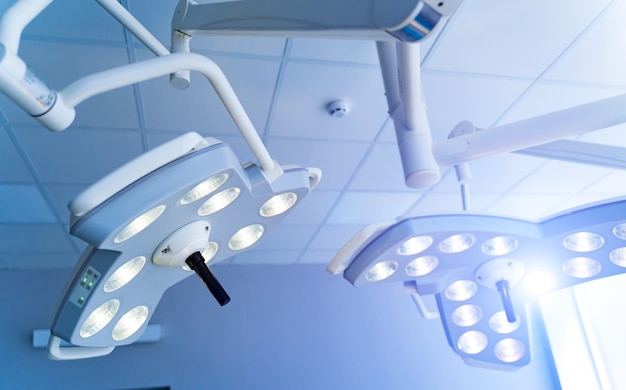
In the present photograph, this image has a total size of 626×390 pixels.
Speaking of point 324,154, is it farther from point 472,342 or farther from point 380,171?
point 472,342

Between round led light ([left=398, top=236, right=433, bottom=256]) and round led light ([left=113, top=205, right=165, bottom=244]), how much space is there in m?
0.45

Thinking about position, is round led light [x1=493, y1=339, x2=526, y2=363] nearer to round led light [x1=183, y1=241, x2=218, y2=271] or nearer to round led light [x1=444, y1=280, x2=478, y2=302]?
round led light [x1=444, y1=280, x2=478, y2=302]

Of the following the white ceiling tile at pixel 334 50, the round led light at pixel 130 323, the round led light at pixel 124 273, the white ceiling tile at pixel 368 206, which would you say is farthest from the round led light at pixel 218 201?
the white ceiling tile at pixel 368 206

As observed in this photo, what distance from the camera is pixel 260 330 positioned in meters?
A: 3.39

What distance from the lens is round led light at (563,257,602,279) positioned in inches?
38.6

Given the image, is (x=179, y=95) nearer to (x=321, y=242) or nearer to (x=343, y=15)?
(x=343, y=15)

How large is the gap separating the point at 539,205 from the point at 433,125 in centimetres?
152

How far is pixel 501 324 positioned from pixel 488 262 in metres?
0.23

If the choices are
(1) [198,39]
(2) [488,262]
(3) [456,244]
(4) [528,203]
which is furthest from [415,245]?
(4) [528,203]

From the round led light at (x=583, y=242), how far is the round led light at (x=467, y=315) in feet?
0.92

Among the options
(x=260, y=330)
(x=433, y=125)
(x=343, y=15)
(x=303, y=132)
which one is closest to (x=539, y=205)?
(x=433, y=125)

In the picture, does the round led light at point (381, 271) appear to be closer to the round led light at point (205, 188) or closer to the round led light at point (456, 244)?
the round led light at point (456, 244)

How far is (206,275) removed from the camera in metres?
0.74

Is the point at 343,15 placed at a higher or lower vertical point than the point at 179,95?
lower
